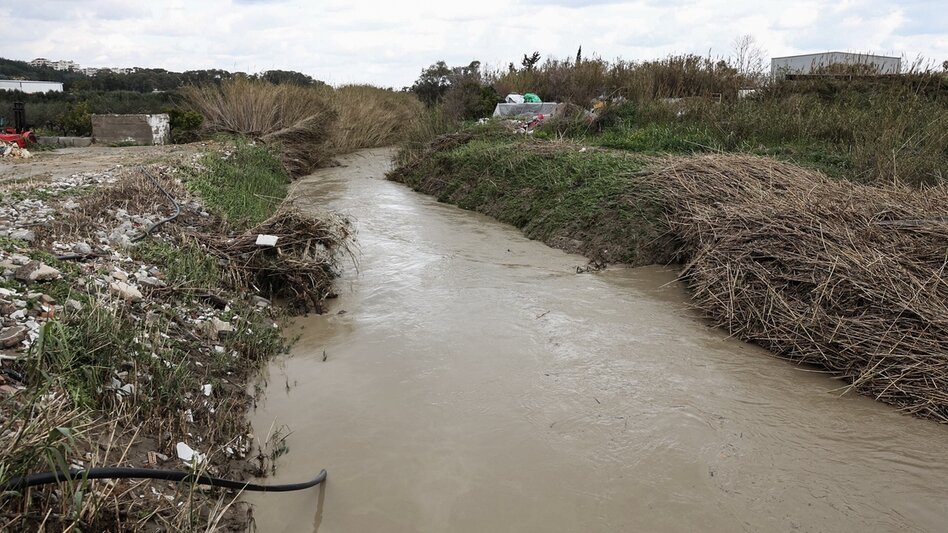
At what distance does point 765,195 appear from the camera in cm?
675

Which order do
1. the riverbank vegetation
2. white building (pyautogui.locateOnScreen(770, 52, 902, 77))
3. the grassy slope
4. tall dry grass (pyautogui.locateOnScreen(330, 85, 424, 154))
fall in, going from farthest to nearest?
tall dry grass (pyautogui.locateOnScreen(330, 85, 424, 154))
white building (pyautogui.locateOnScreen(770, 52, 902, 77))
the grassy slope
the riverbank vegetation

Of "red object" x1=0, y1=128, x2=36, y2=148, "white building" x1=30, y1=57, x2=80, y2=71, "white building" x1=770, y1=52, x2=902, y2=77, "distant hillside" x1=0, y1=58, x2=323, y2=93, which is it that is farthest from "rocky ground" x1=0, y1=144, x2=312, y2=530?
"white building" x1=30, y1=57, x2=80, y2=71

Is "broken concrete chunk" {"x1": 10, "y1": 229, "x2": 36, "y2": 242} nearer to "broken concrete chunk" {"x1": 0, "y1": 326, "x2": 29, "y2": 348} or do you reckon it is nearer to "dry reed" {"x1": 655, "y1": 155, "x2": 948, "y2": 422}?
"broken concrete chunk" {"x1": 0, "y1": 326, "x2": 29, "y2": 348}

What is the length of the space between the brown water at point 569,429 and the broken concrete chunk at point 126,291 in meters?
1.11

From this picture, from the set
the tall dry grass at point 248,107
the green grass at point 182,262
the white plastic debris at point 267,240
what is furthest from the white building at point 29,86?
the white plastic debris at point 267,240

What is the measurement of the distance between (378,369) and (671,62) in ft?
44.2

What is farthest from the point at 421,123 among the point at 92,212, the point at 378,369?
the point at 378,369

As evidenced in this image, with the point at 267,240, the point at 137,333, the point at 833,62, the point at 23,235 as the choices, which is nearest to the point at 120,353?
the point at 137,333

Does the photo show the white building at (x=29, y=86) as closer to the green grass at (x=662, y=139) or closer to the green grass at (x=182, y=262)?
the green grass at (x=662, y=139)

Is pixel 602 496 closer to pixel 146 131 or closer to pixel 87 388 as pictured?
pixel 87 388

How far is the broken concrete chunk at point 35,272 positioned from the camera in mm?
3967

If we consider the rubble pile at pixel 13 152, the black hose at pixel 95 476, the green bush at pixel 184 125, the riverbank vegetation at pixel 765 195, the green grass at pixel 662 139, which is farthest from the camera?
the green bush at pixel 184 125

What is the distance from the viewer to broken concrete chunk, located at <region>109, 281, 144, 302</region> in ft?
14.2

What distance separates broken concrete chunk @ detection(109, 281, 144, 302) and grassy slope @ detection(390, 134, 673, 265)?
518 centimetres
